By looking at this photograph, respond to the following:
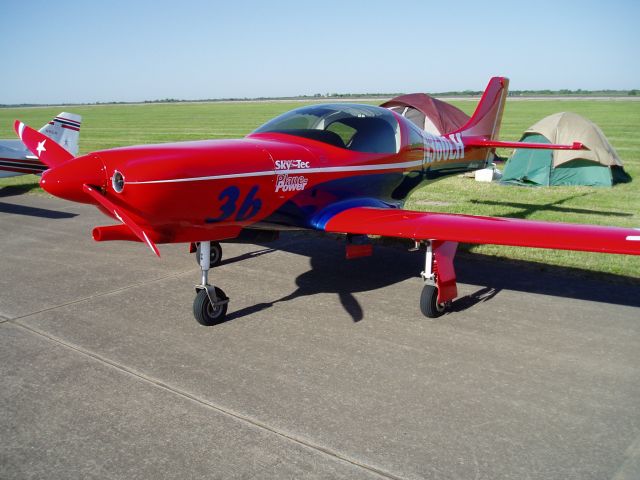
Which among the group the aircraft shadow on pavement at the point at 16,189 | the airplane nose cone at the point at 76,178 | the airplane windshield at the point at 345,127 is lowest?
the aircraft shadow on pavement at the point at 16,189

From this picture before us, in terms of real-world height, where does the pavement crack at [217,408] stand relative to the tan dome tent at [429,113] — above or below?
below

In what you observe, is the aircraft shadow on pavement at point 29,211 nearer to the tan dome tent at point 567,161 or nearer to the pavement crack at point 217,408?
the pavement crack at point 217,408

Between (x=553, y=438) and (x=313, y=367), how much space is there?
6.32 ft

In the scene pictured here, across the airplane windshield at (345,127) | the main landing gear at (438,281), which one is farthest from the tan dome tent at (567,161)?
the main landing gear at (438,281)

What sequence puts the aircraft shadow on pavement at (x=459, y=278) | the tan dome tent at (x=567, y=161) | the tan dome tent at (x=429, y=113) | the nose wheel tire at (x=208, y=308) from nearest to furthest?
the nose wheel tire at (x=208, y=308), the aircraft shadow on pavement at (x=459, y=278), the tan dome tent at (x=567, y=161), the tan dome tent at (x=429, y=113)

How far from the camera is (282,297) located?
6543 millimetres

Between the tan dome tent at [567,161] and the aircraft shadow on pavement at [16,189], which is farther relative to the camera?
the aircraft shadow on pavement at [16,189]

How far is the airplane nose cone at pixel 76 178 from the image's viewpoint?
4645mm

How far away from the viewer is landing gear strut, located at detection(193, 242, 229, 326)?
563cm

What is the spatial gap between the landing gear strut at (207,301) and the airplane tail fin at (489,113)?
18.9 ft

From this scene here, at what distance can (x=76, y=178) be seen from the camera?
4.65 meters

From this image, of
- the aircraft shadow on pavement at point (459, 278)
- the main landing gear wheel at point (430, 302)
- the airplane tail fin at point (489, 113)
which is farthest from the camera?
the airplane tail fin at point (489, 113)

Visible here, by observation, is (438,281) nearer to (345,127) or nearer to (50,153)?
(345,127)

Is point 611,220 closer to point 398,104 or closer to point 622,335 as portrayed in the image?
point 622,335
